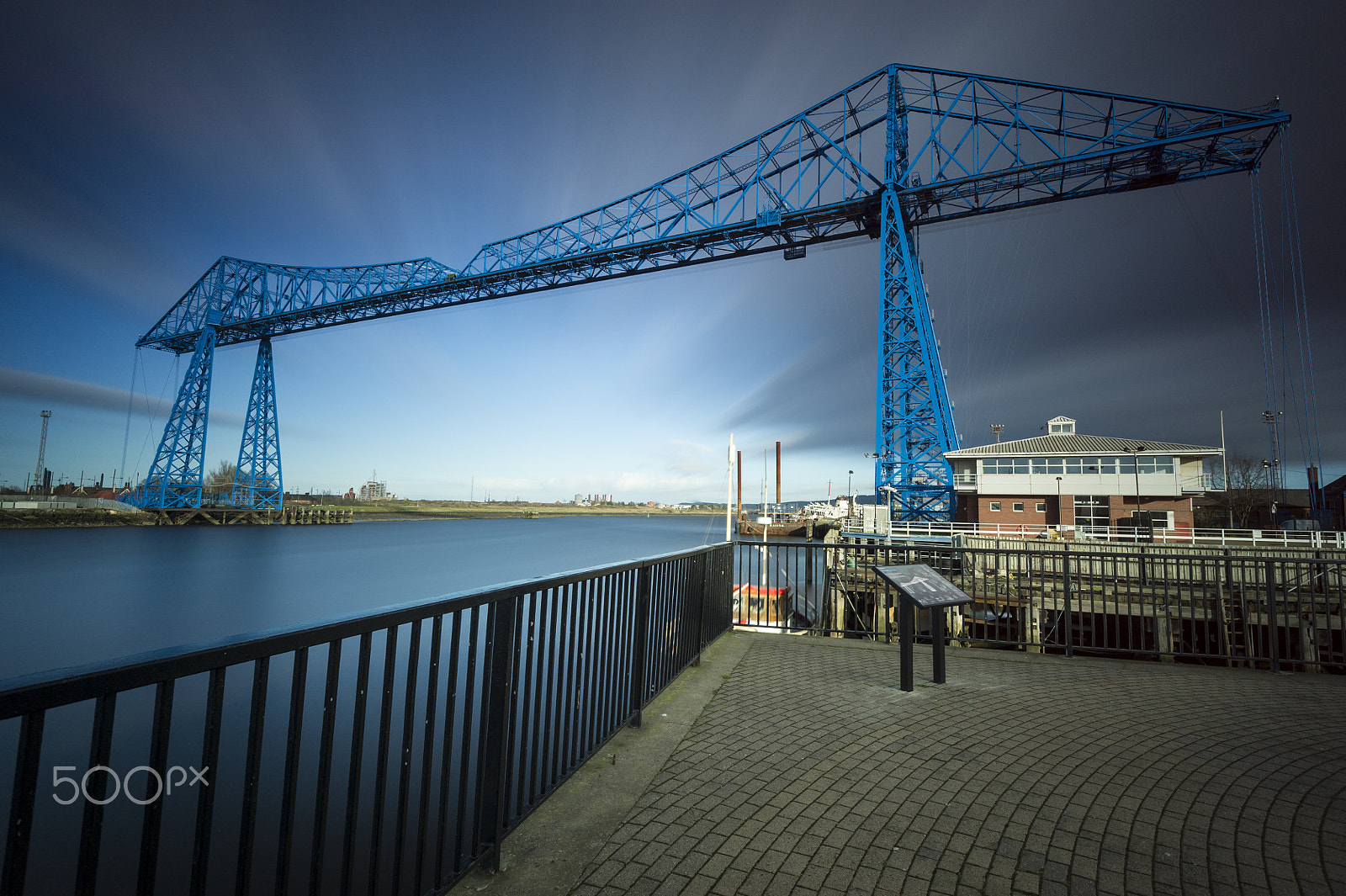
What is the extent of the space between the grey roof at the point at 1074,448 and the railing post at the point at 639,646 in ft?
100

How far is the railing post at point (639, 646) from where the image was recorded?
393 centimetres

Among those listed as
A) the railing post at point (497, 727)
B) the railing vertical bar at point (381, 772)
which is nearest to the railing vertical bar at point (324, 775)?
the railing vertical bar at point (381, 772)

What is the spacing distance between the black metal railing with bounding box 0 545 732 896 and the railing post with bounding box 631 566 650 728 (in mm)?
12

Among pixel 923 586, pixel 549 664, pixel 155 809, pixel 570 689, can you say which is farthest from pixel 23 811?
pixel 923 586

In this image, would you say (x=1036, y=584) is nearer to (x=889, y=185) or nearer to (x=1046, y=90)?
(x=889, y=185)

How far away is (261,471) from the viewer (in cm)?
5809

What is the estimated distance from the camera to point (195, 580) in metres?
33.3

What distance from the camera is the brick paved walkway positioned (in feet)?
7.83

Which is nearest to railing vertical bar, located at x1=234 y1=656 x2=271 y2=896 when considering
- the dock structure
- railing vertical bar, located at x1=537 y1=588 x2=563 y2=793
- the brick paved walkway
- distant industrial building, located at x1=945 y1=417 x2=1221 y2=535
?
the brick paved walkway

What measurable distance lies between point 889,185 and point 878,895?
29264 millimetres

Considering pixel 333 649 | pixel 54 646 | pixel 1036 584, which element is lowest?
pixel 54 646

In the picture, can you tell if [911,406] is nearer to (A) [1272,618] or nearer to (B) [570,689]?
(A) [1272,618]

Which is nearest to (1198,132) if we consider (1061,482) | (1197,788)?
(1061,482)

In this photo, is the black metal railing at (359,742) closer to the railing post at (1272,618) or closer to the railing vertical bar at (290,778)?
the railing vertical bar at (290,778)
